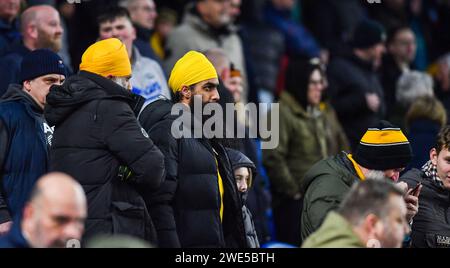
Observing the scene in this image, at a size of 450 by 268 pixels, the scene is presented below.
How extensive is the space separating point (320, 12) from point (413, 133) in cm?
481

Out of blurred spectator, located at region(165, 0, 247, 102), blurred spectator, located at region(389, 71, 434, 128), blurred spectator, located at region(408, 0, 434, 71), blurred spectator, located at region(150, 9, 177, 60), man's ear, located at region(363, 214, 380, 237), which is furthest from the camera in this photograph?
blurred spectator, located at region(408, 0, 434, 71)

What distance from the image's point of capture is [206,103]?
9031 millimetres

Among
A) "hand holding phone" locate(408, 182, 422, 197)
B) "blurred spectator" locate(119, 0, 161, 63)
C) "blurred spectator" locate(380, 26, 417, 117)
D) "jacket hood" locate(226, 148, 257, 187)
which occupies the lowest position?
"hand holding phone" locate(408, 182, 422, 197)

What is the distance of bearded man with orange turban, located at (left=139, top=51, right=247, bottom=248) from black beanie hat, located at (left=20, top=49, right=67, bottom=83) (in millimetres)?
752

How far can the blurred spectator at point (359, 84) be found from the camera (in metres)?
13.1

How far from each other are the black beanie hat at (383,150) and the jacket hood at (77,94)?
5.46 feet

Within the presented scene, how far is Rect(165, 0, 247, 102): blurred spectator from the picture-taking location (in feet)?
41.6

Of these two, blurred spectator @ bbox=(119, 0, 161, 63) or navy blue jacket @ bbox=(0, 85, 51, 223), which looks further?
blurred spectator @ bbox=(119, 0, 161, 63)

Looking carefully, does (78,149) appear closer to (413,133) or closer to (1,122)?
(1,122)

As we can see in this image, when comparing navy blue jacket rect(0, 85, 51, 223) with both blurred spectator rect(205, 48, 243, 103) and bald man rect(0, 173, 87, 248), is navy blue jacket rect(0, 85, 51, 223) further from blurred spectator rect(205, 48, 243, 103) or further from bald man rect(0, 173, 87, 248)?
blurred spectator rect(205, 48, 243, 103)

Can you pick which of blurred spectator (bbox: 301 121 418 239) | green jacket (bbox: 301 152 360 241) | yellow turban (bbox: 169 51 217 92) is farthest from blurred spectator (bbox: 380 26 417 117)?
green jacket (bbox: 301 152 360 241)

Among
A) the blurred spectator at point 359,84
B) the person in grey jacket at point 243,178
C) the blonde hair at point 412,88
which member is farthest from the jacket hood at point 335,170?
the blonde hair at point 412,88

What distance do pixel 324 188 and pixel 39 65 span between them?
2398mm

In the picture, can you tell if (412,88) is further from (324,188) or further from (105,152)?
(105,152)
